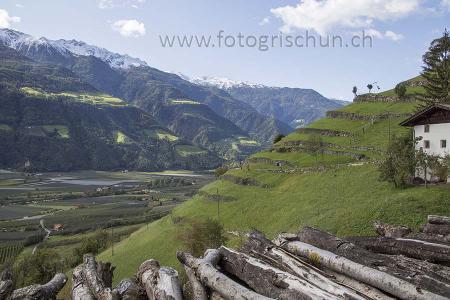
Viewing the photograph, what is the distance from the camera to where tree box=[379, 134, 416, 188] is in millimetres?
54875

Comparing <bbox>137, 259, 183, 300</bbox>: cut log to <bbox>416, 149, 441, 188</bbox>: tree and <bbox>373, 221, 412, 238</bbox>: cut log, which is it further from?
<bbox>416, 149, 441, 188</bbox>: tree

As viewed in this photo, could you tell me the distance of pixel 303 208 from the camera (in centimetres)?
6762

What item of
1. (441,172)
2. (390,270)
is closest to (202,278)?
(390,270)

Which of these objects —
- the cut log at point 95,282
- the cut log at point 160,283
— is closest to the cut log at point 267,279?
the cut log at point 160,283

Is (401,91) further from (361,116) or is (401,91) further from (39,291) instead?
(39,291)

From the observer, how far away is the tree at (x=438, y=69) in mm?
92188

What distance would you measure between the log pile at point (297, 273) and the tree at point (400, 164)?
44251 mm

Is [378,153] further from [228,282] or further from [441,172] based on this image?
[228,282]

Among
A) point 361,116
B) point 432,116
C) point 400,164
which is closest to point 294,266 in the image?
point 400,164

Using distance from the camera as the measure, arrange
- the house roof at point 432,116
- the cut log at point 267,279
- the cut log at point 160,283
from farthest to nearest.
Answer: the house roof at point 432,116 < the cut log at point 160,283 < the cut log at point 267,279

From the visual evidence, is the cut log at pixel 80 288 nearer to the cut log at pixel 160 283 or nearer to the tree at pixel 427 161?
the cut log at pixel 160 283

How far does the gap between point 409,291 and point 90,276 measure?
8883mm

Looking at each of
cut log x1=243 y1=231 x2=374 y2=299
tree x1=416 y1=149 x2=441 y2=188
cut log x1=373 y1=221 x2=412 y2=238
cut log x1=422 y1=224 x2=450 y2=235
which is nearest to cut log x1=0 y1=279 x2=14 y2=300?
cut log x1=243 y1=231 x2=374 y2=299

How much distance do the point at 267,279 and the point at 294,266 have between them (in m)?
1.01
